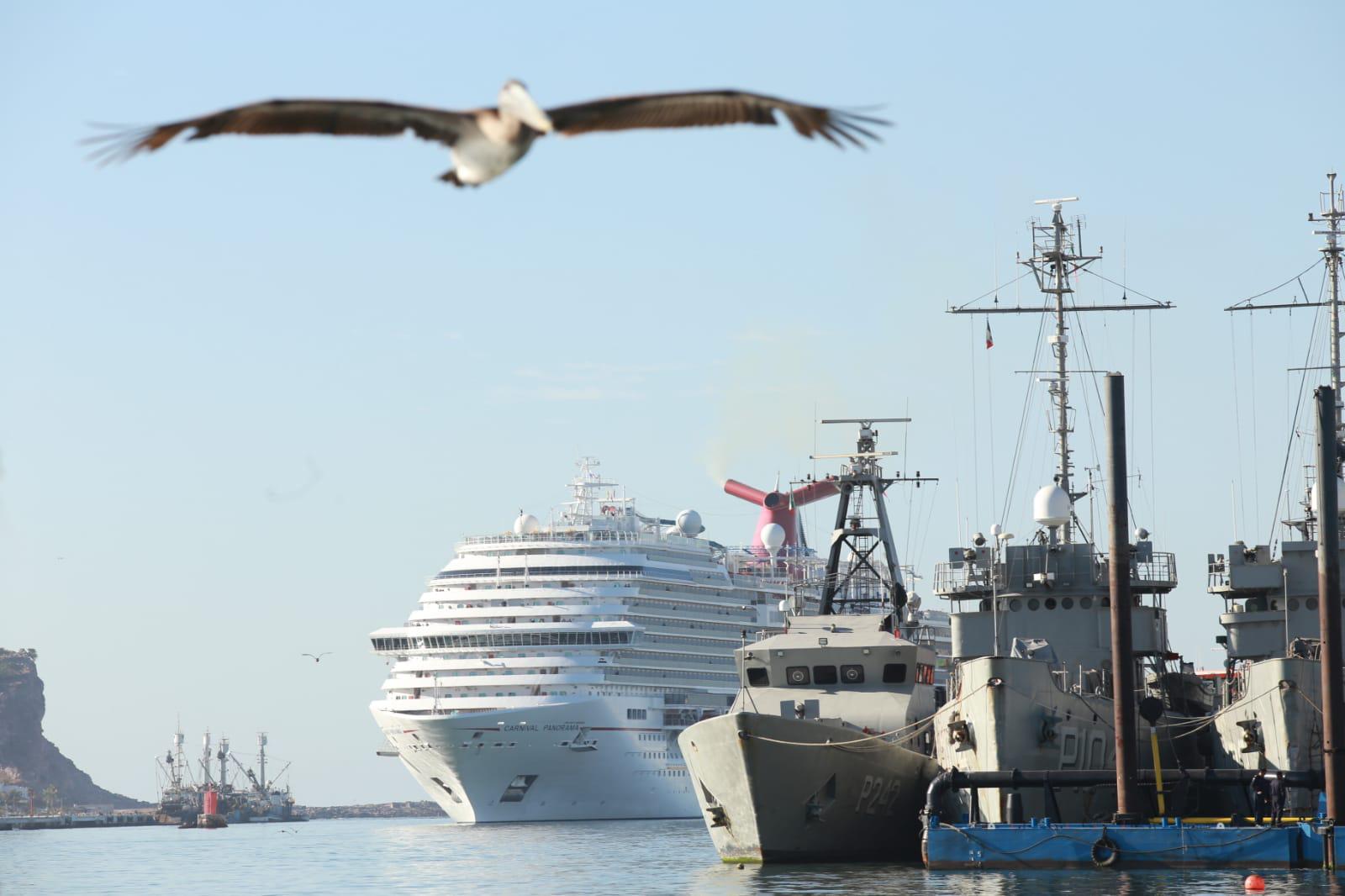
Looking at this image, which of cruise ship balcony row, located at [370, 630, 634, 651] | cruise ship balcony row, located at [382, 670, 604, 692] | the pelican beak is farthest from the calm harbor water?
the pelican beak

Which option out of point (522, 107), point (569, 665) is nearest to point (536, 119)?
point (522, 107)

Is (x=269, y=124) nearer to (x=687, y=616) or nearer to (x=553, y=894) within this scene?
(x=553, y=894)

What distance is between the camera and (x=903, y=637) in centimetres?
4919

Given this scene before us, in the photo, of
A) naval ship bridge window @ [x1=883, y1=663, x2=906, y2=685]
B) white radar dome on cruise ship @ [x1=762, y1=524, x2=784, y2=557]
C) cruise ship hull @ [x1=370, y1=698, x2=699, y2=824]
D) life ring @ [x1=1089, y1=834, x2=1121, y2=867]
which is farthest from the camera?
white radar dome on cruise ship @ [x1=762, y1=524, x2=784, y2=557]

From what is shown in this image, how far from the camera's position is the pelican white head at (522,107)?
1018cm

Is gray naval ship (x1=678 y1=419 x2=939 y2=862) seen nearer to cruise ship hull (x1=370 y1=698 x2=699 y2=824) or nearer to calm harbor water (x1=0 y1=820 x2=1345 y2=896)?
calm harbor water (x1=0 y1=820 x2=1345 y2=896)

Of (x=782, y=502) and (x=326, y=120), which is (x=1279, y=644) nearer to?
(x=326, y=120)

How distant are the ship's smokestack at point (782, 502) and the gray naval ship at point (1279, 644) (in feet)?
195

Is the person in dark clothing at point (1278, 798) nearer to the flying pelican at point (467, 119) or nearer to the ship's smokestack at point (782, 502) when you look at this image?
the flying pelican at point (467, 119)

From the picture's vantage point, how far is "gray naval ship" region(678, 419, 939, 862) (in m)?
41.0

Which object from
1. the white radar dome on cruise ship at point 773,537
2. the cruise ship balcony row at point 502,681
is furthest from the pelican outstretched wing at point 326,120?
the white radar dome on cruise ship at point 773,537

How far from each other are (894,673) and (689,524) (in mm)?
65007

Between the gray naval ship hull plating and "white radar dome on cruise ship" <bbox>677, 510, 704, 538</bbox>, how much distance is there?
222ft

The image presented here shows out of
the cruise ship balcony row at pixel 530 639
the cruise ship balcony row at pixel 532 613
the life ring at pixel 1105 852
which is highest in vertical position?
the cruise ship balcony row at pixel 532 613
